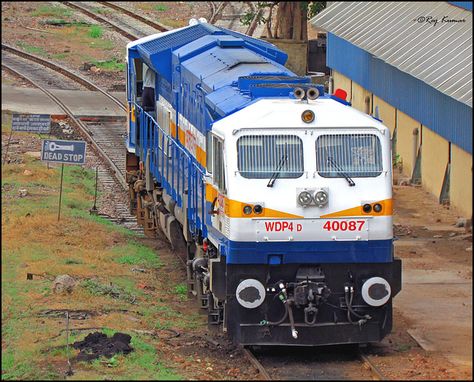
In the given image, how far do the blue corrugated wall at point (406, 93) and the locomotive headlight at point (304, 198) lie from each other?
433 inches

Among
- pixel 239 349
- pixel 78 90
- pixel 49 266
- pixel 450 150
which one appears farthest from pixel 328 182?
pixel 78 90

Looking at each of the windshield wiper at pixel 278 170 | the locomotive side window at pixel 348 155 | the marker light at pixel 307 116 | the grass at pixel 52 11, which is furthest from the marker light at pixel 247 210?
the grass at pixel 52 11

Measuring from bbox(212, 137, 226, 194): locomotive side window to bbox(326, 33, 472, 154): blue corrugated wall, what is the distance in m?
10.6

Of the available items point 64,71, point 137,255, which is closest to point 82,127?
point 64,71

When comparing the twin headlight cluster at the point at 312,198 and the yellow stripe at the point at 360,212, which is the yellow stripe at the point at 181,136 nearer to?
the twin headlight cluster at the point at 312,198

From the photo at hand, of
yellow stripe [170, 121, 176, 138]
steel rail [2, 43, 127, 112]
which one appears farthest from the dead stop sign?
steel rail [2, 43, 127, 112]

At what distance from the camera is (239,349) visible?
602 inches

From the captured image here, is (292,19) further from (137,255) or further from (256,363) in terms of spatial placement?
(256,363)

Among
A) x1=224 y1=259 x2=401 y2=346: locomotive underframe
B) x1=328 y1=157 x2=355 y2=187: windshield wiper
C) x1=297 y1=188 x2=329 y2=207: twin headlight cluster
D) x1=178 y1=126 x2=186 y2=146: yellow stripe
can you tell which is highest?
x1=178 y1=126 x2=186 y2=146: yellow stripe

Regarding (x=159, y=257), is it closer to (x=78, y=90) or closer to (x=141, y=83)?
(x=141, y=83)

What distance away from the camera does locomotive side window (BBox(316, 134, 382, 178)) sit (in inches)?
567

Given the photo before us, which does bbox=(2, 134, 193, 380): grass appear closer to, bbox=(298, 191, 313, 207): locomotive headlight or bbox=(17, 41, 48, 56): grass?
bbox=(298, 191, 313, 207): locomotive headlight

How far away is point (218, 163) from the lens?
14945 millimetres

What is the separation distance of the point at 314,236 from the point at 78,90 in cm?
2744
